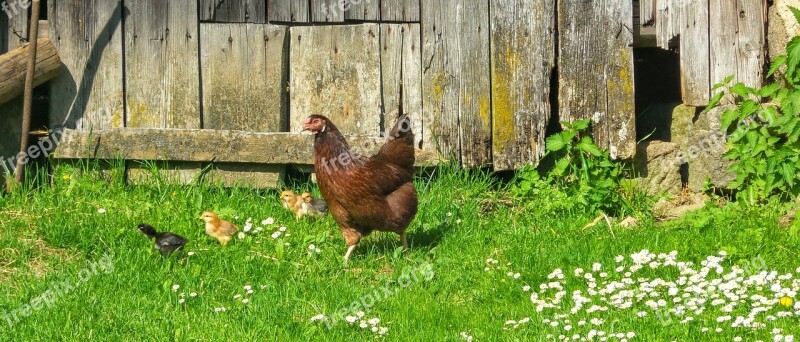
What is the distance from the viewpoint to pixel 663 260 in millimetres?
6320

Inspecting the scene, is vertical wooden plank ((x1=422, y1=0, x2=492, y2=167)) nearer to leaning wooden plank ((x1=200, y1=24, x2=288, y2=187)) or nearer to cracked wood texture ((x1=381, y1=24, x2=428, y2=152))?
cracked wood texture ((x1=381, y1=24, x2=428, y2=152))

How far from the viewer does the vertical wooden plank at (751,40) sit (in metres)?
7.82

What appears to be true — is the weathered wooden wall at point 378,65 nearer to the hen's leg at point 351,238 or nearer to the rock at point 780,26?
the rock at point 780,26

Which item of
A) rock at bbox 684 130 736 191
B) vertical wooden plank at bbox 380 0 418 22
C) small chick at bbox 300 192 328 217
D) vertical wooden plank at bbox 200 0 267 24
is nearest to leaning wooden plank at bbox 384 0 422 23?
vertical wooden plank at bbox 380 0 418 22

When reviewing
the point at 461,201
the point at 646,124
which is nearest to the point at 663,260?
the point at 461,201

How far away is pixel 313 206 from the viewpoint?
7.50m

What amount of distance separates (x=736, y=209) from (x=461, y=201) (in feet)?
6.50

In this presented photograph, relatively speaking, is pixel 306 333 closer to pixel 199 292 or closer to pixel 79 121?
pixel 199 292

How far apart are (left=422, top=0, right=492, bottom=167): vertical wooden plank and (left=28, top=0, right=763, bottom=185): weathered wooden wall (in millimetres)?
11

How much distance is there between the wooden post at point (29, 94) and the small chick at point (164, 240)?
1.66 m

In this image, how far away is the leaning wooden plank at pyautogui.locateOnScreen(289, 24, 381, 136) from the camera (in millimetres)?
7918

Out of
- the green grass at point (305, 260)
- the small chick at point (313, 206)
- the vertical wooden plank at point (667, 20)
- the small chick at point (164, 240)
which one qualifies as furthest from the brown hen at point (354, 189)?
the vertical wooden plank at point (667, 20)

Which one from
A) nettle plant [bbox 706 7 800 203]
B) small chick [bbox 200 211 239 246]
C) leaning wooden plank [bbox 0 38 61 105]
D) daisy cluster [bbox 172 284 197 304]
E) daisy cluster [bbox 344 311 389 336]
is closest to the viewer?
daisy cluster [bbox 344 311 389 336]

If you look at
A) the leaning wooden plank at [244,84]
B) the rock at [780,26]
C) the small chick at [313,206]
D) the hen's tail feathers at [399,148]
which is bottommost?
the small chick at [313,206]
